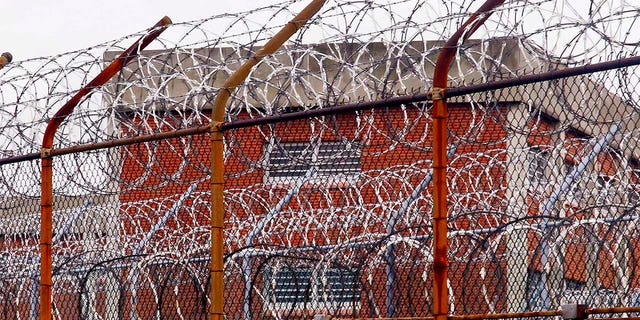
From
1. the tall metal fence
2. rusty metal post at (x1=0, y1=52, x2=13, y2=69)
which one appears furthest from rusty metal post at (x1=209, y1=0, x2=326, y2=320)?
rusty metal post at (x1=0, y1=52, x2=13, y2=69)

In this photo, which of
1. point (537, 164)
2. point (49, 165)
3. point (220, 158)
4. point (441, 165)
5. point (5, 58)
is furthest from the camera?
point (5, 58)

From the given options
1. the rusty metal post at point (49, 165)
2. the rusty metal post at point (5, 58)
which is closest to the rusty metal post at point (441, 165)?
the rusty metal post at point (49, 165)

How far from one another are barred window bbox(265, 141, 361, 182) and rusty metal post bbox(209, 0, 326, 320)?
38cm

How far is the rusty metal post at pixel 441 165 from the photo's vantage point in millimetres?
5406

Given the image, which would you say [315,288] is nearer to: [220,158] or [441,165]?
[220,158]

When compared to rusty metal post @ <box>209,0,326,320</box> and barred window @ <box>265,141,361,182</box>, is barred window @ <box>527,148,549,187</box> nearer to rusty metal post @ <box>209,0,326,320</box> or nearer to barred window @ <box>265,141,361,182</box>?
barred window @ <box>265,141,361,182</box>

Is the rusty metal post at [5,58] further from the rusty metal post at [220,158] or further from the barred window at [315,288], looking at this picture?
the rusty metal post at [220,158]

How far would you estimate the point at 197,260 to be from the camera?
7.31 meters

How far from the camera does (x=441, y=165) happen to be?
5457mm

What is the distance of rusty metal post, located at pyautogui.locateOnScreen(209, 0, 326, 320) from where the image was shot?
639cm

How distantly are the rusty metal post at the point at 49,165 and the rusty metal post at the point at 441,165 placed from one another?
275 centimetres

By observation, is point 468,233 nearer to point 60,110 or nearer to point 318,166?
point 318,166

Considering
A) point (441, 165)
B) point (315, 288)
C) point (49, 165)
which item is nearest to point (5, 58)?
point (49, 165)

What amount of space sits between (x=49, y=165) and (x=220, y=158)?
173 cm
